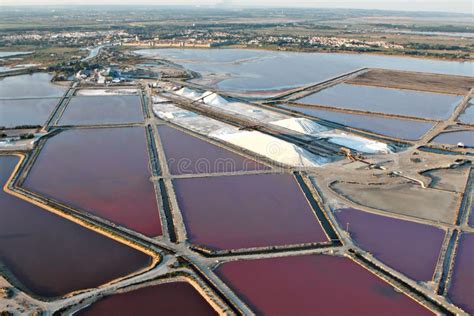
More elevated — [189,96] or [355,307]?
[189,96]

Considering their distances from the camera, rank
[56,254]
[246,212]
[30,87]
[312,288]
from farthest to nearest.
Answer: [30,87] → [246,212] → [56,254] → [312,288]

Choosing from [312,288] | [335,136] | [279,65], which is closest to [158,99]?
[335,136]

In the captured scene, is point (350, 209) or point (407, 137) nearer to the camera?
point (350, 209)

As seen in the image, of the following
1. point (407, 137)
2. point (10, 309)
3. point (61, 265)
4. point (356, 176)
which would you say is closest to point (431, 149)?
point (407, 137)

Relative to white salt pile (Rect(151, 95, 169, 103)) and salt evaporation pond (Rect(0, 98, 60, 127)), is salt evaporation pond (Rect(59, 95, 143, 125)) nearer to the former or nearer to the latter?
white salt pile (Rect(151, 95, 169, 103))

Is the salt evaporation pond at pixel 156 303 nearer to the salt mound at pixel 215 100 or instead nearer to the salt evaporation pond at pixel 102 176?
the salt evaporation pond at pixel 102 176

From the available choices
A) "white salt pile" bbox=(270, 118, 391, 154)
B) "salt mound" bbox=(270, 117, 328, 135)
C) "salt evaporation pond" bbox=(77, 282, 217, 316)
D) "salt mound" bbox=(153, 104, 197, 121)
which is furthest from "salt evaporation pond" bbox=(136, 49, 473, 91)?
"salt evaporation pond" bbox=(77, 282, 217, 316)

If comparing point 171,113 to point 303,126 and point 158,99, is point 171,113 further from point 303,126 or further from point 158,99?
point 303,126

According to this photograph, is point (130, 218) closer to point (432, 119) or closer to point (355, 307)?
point (355, 307)
